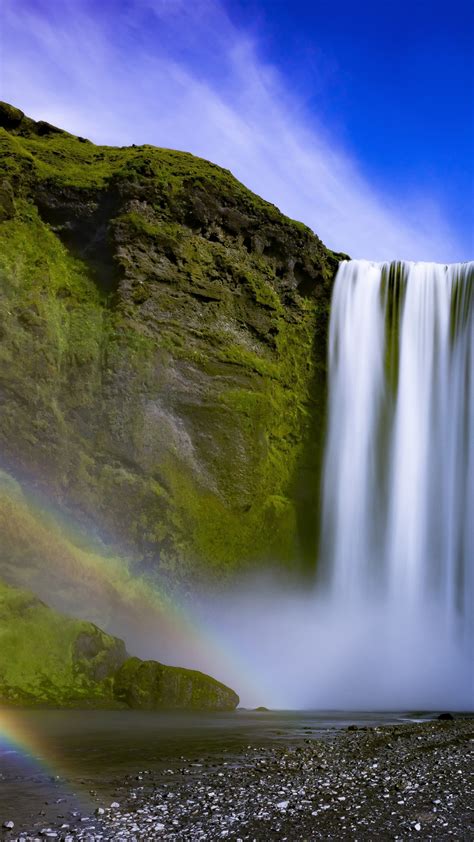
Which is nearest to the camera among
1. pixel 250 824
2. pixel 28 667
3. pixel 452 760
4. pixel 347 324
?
pixel 250 824

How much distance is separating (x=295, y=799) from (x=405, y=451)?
23436mm

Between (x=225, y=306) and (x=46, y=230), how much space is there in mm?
9013

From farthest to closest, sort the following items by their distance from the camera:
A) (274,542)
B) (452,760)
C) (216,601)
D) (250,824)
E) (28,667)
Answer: (274,542) < (216,601) < (28,667) < (452,760) < (250,824)

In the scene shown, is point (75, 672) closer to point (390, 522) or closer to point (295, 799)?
point (295, 799)

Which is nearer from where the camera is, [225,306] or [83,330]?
[83,330]

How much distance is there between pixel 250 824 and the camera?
693cm

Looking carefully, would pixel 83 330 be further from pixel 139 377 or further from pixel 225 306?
pixel 225 306

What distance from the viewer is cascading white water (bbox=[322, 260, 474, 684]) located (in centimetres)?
2862

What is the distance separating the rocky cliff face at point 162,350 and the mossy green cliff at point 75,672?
25.7 feet

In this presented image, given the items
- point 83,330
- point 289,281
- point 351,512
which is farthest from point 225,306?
point 351,512

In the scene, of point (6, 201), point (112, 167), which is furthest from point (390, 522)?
point (6, 201)

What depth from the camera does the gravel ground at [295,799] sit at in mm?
6680

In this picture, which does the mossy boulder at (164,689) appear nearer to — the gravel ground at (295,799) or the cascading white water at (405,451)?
the gravel ground at (295,799)

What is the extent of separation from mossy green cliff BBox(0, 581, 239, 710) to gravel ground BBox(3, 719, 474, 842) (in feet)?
24.6
